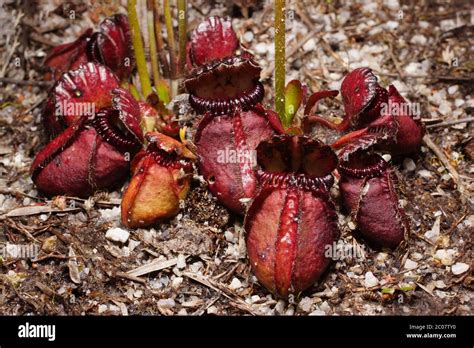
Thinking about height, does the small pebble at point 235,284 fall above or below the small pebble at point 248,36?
below

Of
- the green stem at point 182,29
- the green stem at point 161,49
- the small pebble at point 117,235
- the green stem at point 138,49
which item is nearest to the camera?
the small pebble at point 117,235

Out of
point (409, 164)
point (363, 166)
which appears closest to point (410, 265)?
point (363, 166)

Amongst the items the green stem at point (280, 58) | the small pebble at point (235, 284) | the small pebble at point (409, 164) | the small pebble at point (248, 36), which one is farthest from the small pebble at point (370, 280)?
the small pebble at point (248, 36)

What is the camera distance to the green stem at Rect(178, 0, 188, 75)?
12.2ft

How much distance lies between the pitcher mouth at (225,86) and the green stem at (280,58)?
4.7 inches

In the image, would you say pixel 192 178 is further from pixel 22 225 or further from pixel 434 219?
pixel 434 219

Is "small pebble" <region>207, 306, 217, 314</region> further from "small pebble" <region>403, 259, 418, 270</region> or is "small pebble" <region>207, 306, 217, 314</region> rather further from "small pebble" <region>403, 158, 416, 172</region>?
"small pebble" <region>403, 158, 416, 172</region>

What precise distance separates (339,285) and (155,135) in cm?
126

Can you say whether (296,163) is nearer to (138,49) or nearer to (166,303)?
(166,303)

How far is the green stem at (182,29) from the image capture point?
371cm

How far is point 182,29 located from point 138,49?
29 cm

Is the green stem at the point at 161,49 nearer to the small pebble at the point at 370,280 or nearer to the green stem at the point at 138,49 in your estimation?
the green stem at the point at 138,49

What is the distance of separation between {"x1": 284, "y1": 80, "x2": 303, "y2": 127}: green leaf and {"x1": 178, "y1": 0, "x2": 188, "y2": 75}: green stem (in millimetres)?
702

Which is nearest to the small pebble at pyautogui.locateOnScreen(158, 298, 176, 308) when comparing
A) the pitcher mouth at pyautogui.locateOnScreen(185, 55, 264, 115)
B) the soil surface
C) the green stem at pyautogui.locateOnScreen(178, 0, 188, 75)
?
the soil surface
